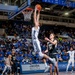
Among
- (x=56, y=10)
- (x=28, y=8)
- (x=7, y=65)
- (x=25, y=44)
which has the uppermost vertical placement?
(x=56, y=10)

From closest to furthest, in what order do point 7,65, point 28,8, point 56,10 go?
point 7,65 → point 28,8 → point 56,10

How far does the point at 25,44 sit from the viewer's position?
23.3m

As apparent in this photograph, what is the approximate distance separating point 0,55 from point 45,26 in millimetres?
12602

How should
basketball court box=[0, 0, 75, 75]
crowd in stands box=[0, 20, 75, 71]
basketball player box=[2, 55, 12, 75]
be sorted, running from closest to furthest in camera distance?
1. basketball court box=[0, 0, 75, 75]
2. basketball player box=[2, 55, 12, 75]
3. crowd in stands box=[0, 20, 75, 71]

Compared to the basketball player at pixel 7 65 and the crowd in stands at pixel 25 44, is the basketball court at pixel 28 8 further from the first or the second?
the basketball player at pixel 7 65

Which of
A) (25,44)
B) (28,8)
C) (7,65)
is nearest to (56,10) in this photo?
(25,44)

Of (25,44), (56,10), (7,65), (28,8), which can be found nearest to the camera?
(7,65)

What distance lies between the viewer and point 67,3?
24.2 meters

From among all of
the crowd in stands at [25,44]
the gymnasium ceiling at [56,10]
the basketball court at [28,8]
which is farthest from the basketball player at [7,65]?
the gymnasium ceiling at [56,10]

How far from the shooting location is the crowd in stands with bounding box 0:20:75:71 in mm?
20078

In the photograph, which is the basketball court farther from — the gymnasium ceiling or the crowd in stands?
the crowd in stands

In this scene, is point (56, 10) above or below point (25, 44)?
above

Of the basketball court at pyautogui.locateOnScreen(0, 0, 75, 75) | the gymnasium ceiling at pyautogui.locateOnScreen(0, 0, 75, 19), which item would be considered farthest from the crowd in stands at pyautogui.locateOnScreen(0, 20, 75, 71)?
the gymnasium ceiling at pyautogui.locateOnScreen(0, 0, 75, 19)

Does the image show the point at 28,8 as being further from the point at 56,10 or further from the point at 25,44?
the point at 56,10
